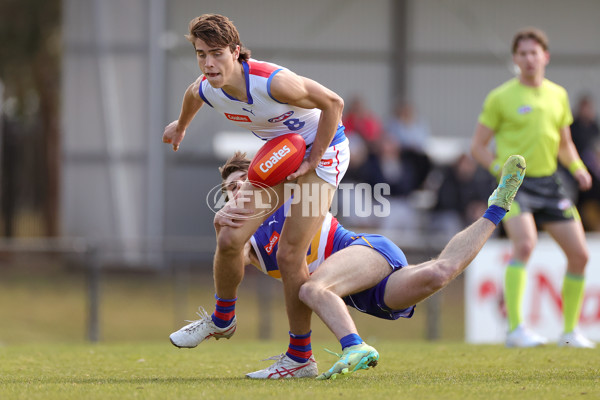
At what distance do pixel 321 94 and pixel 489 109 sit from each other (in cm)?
300

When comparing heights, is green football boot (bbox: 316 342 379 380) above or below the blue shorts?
below

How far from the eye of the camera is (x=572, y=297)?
26.6ft

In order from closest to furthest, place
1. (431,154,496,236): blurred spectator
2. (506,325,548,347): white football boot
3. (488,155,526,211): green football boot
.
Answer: (488,155,526,211): green football boot → (506,325,548,347): white football boot → (431,154,496,236): blurred spectator

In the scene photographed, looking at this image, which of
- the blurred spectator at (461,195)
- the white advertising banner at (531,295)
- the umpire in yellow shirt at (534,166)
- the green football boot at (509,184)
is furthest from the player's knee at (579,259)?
the blurred spectator at (461,195)

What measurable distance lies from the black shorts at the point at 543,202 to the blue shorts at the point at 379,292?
2.24 meters

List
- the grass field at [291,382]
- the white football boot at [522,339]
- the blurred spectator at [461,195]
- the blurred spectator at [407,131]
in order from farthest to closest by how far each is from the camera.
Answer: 1. the blurred spectator at [407,131]
2. the blurred spectator at [461,195]
3. the white football boot at [522,339]
4. the grass field at [291,382]

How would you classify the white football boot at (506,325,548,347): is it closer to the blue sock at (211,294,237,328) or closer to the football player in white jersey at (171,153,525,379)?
the football player in white jersey at (171,153,525,379)

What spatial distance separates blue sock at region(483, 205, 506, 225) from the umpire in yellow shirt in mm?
1843

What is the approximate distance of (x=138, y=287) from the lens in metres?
13.2

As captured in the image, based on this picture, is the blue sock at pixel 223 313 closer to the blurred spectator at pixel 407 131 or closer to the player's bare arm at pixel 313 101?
the player's bare arm at pixel 313 101

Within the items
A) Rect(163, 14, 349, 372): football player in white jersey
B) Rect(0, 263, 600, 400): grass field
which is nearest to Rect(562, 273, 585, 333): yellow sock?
Rect(0, 263, 600, 400): grass field

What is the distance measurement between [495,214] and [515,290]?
2.26 meters

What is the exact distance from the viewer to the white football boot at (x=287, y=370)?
5723mm

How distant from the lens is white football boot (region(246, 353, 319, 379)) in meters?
5.72
